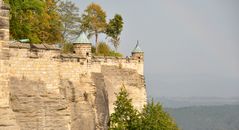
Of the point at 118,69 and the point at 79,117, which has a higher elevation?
the point at 118,69

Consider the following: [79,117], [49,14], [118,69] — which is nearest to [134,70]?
[118,69]

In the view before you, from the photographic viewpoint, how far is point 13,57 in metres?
28.9

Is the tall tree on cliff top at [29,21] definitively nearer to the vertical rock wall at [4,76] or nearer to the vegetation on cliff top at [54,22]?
the vegetation on cliff top at [54,22]

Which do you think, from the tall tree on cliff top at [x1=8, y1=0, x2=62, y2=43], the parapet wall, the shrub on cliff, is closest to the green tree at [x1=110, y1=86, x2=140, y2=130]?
the parapet wall

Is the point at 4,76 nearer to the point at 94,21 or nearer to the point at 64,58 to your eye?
the point at 64,58

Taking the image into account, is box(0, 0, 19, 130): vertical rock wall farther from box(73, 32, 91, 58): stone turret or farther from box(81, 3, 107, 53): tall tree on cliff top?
box(81, 3, 107, 53): tall tree on cliff top

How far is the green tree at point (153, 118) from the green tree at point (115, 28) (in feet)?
48.1

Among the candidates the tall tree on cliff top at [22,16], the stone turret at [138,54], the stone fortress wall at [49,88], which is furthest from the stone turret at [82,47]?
the stone turret at [138,54]

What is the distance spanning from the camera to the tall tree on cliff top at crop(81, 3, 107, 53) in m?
59.1

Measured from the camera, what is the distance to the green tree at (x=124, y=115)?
42156 mm

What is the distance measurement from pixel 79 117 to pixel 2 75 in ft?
32.1

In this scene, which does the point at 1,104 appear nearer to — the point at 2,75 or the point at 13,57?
the point at 2,75

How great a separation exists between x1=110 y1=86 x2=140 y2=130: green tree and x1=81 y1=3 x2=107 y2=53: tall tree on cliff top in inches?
664

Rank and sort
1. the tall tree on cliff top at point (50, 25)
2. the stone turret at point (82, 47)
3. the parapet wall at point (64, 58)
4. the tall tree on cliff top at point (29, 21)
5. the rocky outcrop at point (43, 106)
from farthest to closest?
the tall tree on cliff top at point (50, 25)
the tall tree on cliff top at point (29, 21)
the stone turret at point (82, 47)
the parapet wall at point (64, 58)
the rocky outcrop at point (43, 106)
